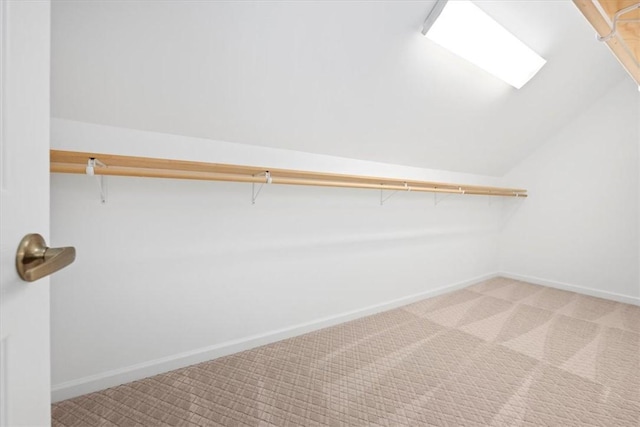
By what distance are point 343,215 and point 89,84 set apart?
168 centimetres

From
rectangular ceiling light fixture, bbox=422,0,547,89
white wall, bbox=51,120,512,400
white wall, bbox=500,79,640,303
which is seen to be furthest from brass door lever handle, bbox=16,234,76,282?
white wall, bbox=500,79,640,303

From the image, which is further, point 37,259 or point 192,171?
point 192,171

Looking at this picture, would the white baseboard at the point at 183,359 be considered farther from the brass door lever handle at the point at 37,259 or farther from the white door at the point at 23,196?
the brass door lever handle at the point at 37,259

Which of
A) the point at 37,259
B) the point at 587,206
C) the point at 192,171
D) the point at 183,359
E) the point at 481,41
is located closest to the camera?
the point at 37,259

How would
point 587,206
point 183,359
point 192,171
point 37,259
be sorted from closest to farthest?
point 37,259
point 192,171
point 183,359
point 587,206

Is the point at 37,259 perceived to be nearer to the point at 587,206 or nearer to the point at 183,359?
the point at 183,359

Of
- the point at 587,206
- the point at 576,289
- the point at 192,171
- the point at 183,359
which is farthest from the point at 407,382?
the point at 587,206

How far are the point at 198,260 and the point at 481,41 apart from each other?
2187mm

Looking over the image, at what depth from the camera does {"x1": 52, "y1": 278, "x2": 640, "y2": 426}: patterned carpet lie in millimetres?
1327

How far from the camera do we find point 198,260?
1683 millimetres

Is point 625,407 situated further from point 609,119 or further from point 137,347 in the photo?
point 609,119

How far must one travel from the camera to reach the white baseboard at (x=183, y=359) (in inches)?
55.4

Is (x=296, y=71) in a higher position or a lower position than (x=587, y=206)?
higher

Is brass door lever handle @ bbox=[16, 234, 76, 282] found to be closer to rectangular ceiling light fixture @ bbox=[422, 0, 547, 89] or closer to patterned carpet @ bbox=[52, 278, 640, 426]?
patterned carpet @ bbox=[52, 278, 640, 426]
